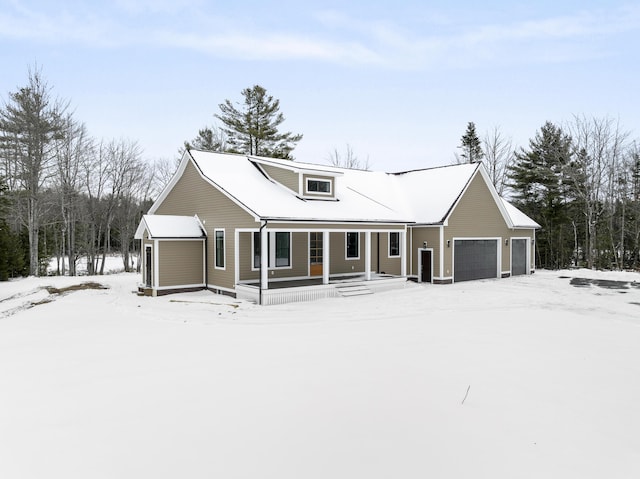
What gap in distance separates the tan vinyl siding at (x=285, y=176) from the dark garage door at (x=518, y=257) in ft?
45.7

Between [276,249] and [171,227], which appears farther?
[276,249]

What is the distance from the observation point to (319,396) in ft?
19.0

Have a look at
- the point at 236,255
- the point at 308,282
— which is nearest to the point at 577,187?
the point at 308,282

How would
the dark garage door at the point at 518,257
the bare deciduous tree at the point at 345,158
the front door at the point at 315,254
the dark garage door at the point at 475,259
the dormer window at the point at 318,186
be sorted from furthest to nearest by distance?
the bare deciduous tree at the point at 345,158 → the dark garage door at the point at 518,257 → the dark garage door at the point at 475,259 → the front door at the point at 315,254 → the dormer window at the point at 318,186

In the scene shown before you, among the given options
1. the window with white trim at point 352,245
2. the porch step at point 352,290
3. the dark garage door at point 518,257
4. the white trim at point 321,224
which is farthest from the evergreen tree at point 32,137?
the dark garage door at point 518,257

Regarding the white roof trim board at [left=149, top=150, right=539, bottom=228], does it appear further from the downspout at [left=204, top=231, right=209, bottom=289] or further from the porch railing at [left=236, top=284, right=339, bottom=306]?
the porch railing at [left=236, top=284, right=339, bottom=306]

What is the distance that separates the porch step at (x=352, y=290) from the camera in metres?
16.3

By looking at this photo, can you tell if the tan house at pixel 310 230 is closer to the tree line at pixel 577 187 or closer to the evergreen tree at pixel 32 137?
the evergreen tree at pixel 32 137

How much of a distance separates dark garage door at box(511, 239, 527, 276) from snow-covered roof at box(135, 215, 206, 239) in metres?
17.7

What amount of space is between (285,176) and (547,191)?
25.3 meters

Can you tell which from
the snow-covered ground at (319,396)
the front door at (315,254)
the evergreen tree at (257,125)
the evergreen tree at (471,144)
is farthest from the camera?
the evergreen tree at (471,144)

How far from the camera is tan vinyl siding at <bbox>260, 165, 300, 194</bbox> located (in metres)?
17.7

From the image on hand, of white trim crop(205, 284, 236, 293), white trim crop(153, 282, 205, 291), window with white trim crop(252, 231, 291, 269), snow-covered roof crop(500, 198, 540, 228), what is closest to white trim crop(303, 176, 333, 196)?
window with white trim crop(252, 231, 291, 269)

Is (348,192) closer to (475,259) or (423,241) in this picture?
(423,241)
